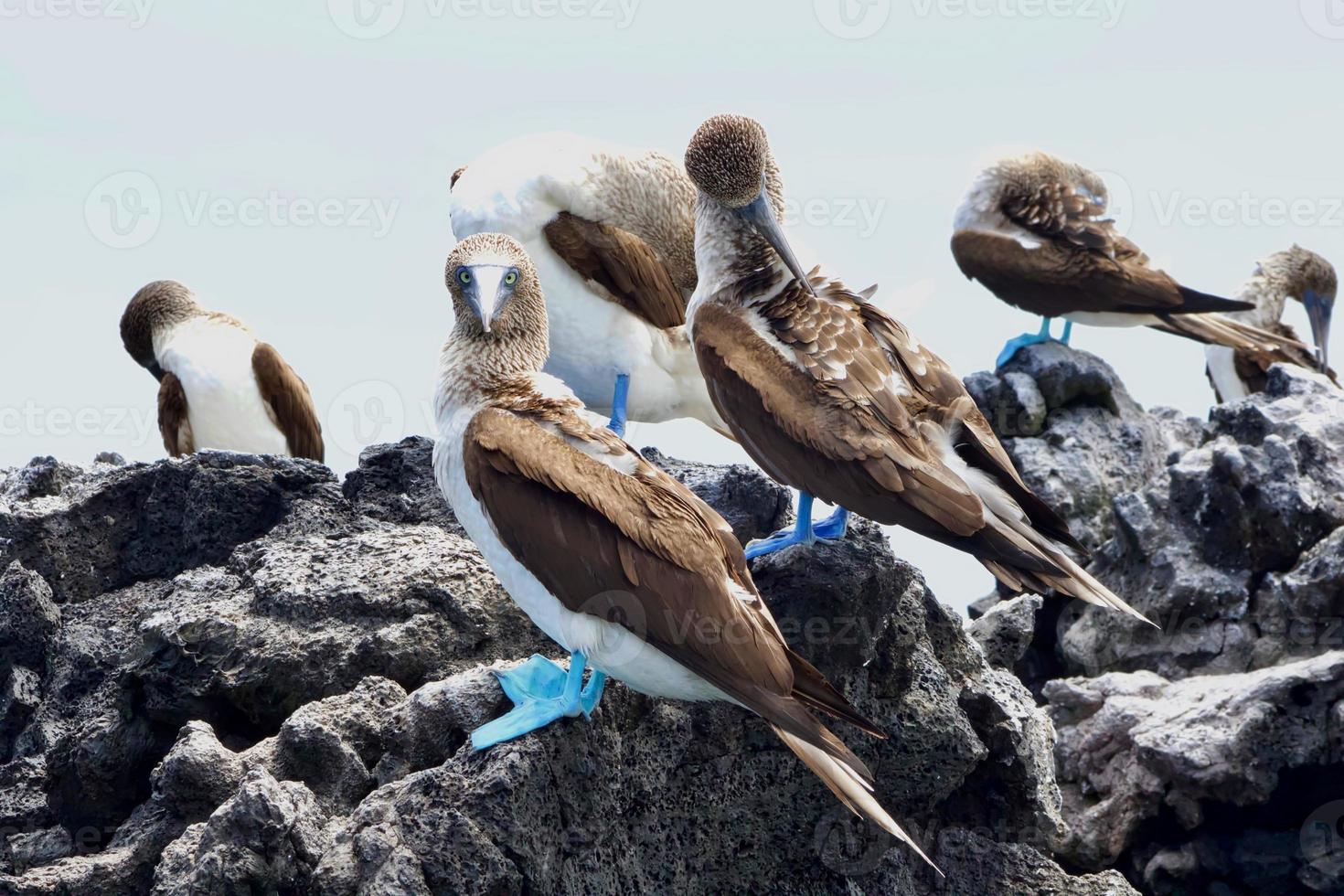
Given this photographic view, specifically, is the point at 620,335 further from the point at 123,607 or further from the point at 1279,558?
the point at 1279,558

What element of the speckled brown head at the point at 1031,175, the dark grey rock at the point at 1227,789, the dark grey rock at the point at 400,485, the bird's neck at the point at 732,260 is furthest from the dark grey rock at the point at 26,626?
the speckled brown head at the point at 1031,175

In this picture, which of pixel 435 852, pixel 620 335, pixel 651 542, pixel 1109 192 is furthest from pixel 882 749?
pixel 1109 192

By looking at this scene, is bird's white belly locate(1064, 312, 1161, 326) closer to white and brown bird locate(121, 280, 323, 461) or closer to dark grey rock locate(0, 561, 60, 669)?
white and brown bird locate(121, 280, 323, 461)

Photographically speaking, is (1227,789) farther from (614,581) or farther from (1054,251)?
(1054,251)

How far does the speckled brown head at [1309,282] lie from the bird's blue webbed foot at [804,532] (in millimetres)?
11368

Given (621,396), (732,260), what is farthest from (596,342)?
(732,260)

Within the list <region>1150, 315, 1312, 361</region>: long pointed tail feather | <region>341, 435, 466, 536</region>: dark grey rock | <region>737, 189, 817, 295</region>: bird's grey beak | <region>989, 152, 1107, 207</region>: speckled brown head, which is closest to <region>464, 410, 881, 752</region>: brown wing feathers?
<region>737, 189, 817, 295</region>: bird's grey beak

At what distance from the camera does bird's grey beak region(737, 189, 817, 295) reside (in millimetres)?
6731

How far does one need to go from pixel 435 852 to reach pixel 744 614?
127 cm

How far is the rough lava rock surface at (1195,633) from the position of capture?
7.88 m

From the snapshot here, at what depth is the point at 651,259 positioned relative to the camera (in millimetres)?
8648

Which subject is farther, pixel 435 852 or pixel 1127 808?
pixel 1127 808

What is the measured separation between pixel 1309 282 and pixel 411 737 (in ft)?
44.8

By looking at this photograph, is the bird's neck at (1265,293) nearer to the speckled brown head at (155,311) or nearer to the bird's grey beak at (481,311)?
the speckled brown head at (155,311)
